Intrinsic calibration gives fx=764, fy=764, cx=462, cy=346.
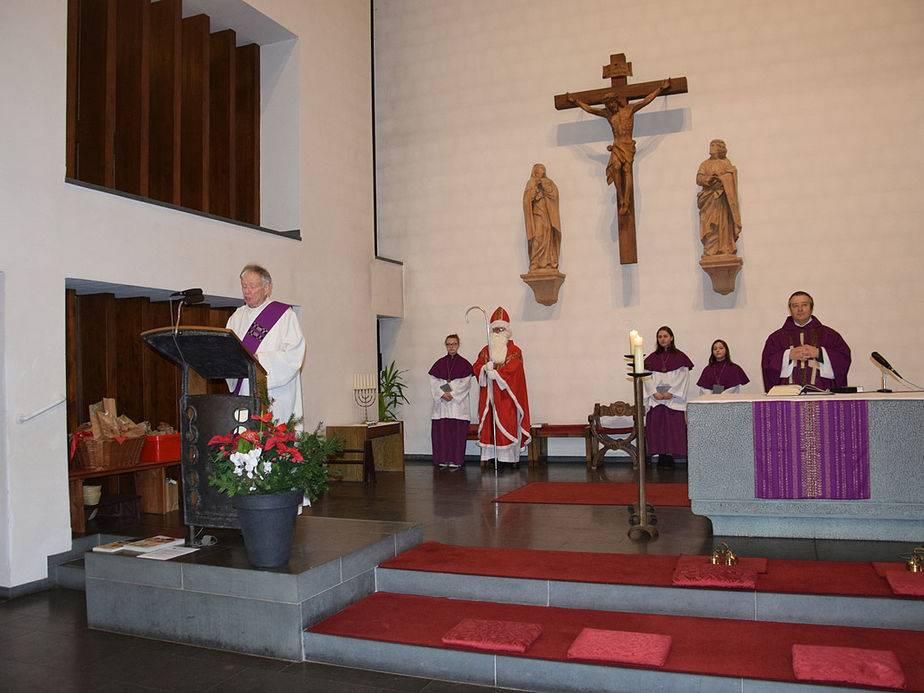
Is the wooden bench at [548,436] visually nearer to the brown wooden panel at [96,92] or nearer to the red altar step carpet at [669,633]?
the red altar step carpet at [669,633]

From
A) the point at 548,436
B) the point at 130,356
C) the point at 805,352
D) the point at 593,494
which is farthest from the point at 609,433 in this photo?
the point at 130,356

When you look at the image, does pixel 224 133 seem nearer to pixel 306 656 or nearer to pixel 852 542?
pixel 306 656

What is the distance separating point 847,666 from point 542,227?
7.29 meters

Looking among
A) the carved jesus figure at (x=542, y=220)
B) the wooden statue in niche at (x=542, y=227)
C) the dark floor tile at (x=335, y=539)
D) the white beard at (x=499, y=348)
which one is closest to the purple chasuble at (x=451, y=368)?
the white beard at (x=499, y=348)

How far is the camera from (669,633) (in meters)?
3.48

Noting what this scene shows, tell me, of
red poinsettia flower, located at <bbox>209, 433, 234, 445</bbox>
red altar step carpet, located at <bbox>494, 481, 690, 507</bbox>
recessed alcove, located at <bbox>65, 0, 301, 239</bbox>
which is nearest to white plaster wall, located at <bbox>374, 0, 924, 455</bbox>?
red altar step carpet, located at <bbox>494, 481, 690, 507</bbox>

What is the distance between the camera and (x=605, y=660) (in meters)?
3.17

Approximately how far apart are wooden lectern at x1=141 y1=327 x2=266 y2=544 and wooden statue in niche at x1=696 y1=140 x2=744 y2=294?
6250 millimetres

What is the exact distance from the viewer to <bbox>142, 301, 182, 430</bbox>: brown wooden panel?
277 inches

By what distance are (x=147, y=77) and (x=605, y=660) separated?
256 inches

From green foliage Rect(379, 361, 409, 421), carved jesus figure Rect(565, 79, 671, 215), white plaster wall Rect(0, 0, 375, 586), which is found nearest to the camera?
white plaster wall Rect(0, 0, 375, 586)

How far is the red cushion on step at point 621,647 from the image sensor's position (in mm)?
3145

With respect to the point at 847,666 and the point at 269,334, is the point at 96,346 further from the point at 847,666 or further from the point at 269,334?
the point at 847,666

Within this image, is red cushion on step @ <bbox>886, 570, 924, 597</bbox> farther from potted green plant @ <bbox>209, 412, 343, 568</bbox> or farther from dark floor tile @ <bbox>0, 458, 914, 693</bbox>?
potted green plant @ <bbox>209, 412, 343, 568</bbox>
